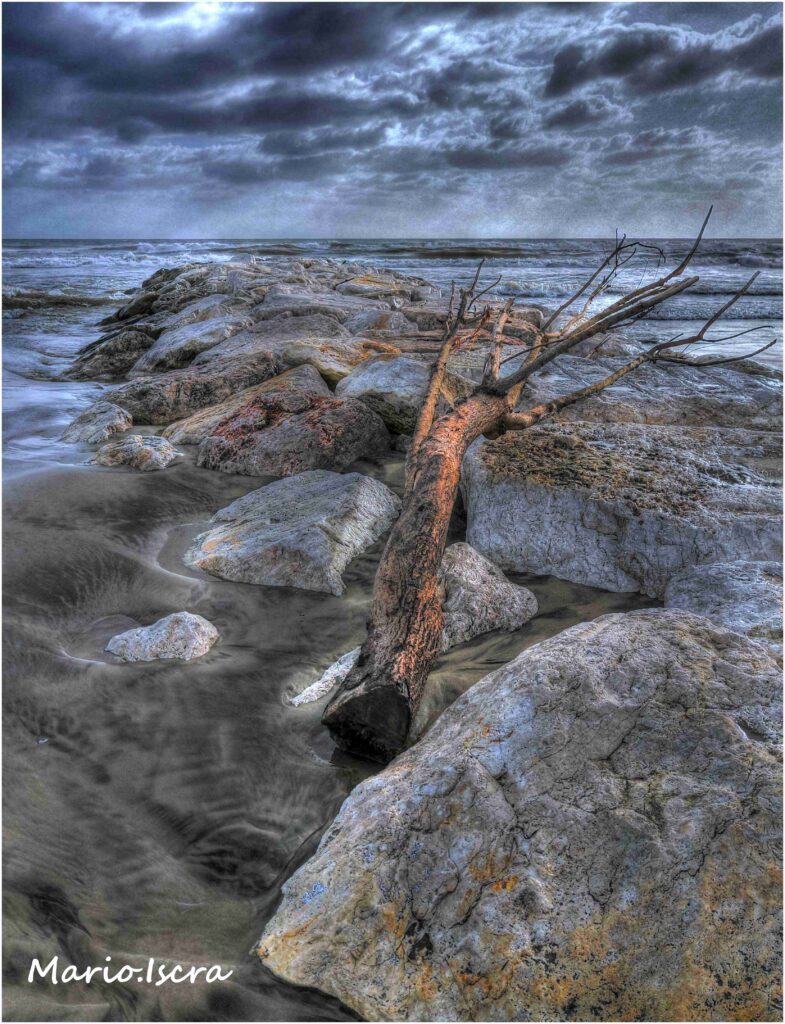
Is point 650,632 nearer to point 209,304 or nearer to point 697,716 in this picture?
point 697,716

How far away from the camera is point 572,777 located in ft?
5.70

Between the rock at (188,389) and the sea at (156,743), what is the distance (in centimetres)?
173


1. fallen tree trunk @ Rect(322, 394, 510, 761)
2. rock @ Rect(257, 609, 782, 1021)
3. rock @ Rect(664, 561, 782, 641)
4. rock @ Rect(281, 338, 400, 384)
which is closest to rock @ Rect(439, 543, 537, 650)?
fallen tree trunk @ Rect(322, 394, 510, 761)

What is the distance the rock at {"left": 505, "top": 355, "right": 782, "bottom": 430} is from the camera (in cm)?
510

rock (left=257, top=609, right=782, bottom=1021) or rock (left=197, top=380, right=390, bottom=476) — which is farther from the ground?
rock (left=197, top=380, right=390, bottom=476)

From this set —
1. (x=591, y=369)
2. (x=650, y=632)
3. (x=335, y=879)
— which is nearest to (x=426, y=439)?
(x=650, y=632)

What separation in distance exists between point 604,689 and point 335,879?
902 mm

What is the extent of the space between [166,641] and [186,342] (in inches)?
241

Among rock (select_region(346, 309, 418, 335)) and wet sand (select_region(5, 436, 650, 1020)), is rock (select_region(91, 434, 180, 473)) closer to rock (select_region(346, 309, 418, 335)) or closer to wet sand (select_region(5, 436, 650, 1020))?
wet sand (select_region(5, 436, 650, 1020))

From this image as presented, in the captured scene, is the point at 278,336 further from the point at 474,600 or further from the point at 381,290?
the point at 381,290

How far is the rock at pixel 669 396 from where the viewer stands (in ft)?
16.7

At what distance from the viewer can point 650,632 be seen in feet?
7.18

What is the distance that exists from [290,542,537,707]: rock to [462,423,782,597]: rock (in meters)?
0.35

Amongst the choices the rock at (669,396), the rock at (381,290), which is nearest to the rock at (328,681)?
the rock at (669,396)
